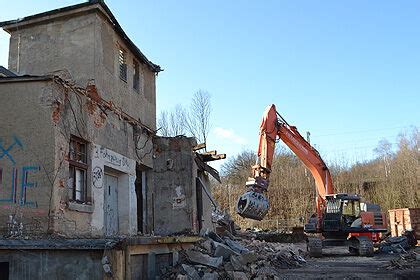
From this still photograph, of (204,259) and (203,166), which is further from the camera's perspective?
(203,166)

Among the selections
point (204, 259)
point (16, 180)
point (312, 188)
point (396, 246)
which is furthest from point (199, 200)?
point (312, 188)

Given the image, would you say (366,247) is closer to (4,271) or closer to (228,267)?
(228,267)

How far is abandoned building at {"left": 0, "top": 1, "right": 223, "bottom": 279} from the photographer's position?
8.86 metres

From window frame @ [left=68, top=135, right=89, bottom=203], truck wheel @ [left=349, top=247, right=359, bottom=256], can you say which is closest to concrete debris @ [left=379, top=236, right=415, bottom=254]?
truck wheel @ [left=349, top=247, right=359, bottom=256]

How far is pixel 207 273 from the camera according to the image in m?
9.32

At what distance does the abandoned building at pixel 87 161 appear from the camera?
8.86 metres

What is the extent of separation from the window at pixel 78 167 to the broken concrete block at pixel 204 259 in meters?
3.12

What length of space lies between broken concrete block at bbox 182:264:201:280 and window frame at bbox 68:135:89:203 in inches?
132

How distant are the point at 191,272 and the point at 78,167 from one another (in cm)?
406

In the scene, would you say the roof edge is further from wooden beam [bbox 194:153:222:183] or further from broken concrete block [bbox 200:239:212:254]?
broken concrete block [bbox 200:239:212:254]

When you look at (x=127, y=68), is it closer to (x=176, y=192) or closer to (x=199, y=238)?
(x=176, y=192)

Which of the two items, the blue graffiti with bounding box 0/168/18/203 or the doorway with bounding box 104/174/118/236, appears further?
the doorway with bounding box 104/174/118/236

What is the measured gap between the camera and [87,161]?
11898mm

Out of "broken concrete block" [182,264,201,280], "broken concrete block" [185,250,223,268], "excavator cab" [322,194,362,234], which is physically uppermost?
"excavator cab" [322,194,362,234]
